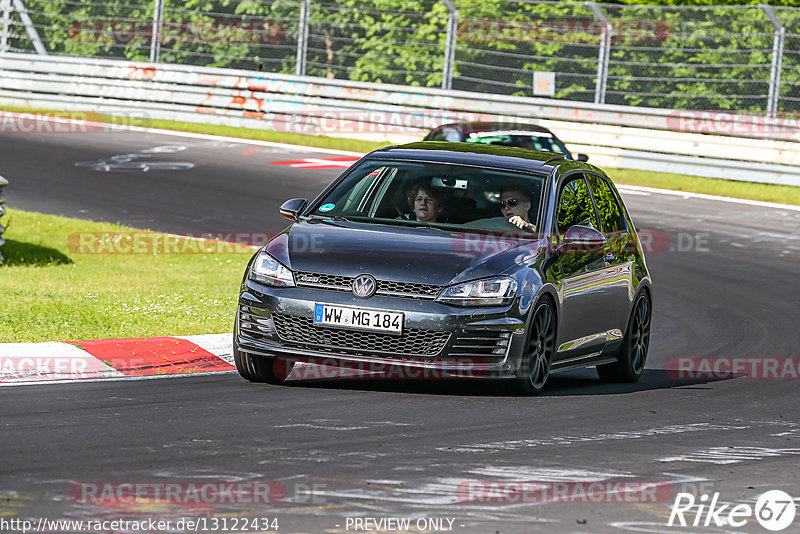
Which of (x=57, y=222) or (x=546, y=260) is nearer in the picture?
(x=546, y=260)

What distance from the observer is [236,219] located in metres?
19.3

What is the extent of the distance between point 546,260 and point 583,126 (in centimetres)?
1721

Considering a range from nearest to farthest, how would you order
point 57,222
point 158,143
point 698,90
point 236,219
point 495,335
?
1. point 495,335
2. point 57,222
3. point 236,219
4. point 698,90
5. point 158,143

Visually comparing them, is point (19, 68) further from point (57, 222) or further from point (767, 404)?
point (767, 404)

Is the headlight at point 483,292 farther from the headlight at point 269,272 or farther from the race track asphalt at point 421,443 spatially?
the headlight at point 269,272

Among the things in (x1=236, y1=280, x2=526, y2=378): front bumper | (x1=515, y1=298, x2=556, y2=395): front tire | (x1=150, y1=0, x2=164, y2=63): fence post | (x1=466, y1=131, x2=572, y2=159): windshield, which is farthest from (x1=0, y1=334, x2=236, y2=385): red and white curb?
(x1=150, y1=0, x2=164, y2=63): fence post

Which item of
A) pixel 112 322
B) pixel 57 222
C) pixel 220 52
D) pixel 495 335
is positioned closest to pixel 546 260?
pixel 495 335

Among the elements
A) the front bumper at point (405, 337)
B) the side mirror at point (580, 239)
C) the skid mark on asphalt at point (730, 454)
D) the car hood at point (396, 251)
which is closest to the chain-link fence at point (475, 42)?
the side mirror at point (580, 239)

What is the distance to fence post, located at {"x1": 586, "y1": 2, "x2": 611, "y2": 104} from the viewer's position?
2612 centimetres

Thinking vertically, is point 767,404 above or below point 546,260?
below

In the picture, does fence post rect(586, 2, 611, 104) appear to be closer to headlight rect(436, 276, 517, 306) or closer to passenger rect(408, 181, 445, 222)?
passenger rect(408, 181, 445, 222)

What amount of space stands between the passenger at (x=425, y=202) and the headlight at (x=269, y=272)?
4.01 ft

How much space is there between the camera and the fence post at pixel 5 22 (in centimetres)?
3234

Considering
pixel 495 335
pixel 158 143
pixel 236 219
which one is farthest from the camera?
pixel 158 143
